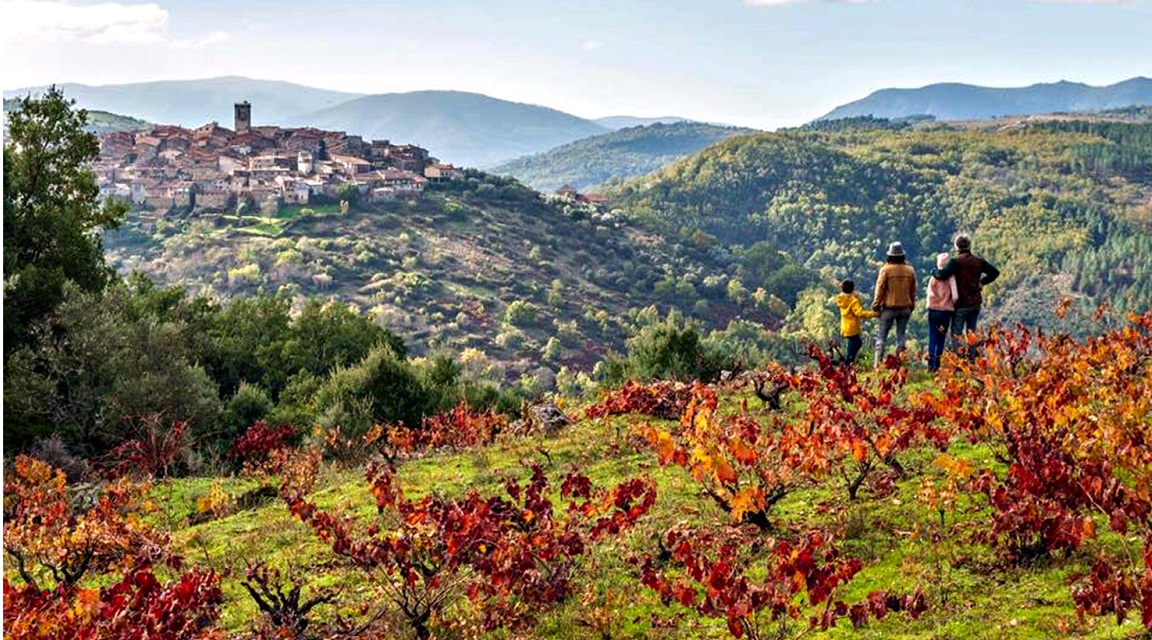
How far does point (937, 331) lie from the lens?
14.2 metres

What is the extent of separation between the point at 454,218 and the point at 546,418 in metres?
122

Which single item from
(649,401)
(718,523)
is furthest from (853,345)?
(718,523)

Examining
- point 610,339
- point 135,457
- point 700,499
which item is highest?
point 700,499

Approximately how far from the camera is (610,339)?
111062 mm

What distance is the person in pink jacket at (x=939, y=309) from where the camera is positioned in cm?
1386

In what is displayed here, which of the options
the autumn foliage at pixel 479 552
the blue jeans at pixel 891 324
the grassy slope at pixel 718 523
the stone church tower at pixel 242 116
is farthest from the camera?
the stone church tower at pixel 242 116

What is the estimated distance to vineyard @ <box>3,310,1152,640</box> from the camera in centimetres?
574

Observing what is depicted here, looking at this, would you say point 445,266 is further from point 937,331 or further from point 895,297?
point 937,331

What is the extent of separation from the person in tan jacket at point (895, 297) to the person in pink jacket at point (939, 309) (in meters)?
0.35

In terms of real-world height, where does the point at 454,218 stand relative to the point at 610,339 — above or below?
above

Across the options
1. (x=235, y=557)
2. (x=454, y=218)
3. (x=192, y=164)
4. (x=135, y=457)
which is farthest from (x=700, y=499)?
(x=192, y=164)

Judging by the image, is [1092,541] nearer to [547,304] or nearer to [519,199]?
[547,304]

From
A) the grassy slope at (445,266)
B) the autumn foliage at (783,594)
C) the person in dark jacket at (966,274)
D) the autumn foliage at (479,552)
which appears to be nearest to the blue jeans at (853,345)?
the person in dark jacket at (966,274)

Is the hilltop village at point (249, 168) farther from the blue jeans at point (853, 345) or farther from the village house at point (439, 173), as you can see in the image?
the blue jeans at point (853, 345)
